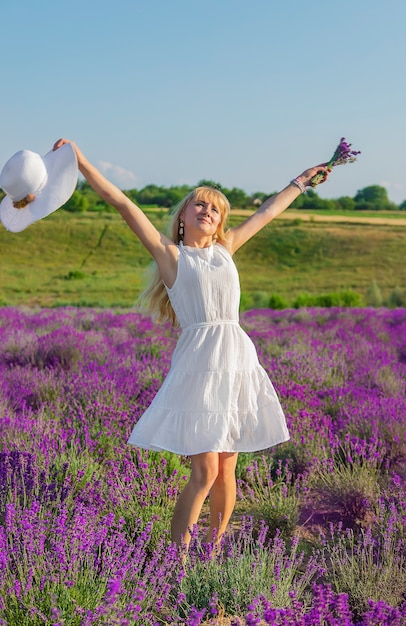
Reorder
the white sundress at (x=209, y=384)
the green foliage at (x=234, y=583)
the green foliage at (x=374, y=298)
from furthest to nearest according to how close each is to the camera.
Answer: the green foliage at (x=374, y=298) < the white sundress at (x=209, y=384) < the green foliage at (x=234, y=583)

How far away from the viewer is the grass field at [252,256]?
48594 mm

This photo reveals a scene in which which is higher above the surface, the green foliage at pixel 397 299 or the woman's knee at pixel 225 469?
the woman's knee at pixel 225 469

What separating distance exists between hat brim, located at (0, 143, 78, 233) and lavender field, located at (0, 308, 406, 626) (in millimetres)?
1139

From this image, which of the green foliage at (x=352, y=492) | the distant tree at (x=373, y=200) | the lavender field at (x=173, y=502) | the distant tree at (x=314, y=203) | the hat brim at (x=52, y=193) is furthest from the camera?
the distant tree at (x=373, y=200)

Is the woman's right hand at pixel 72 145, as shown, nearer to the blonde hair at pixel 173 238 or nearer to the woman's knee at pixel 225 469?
the blonde hair at pixel 173 238

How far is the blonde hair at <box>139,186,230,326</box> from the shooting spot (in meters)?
3.35

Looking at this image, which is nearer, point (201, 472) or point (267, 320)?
point (201, 472)

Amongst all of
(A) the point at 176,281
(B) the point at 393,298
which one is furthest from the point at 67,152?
(B) the point at 393,298

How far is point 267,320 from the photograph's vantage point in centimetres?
1461

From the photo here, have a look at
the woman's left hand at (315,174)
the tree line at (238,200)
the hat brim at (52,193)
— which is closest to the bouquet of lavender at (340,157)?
the woman's left hand at (315,174)

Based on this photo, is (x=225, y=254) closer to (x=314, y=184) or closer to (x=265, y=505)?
(x=314, y=184)

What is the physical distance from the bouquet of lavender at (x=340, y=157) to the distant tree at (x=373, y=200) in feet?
289

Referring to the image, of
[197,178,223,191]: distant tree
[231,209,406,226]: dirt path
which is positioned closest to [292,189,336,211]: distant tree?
[231,209,406,226]: dirt path

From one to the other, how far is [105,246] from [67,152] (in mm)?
60295
